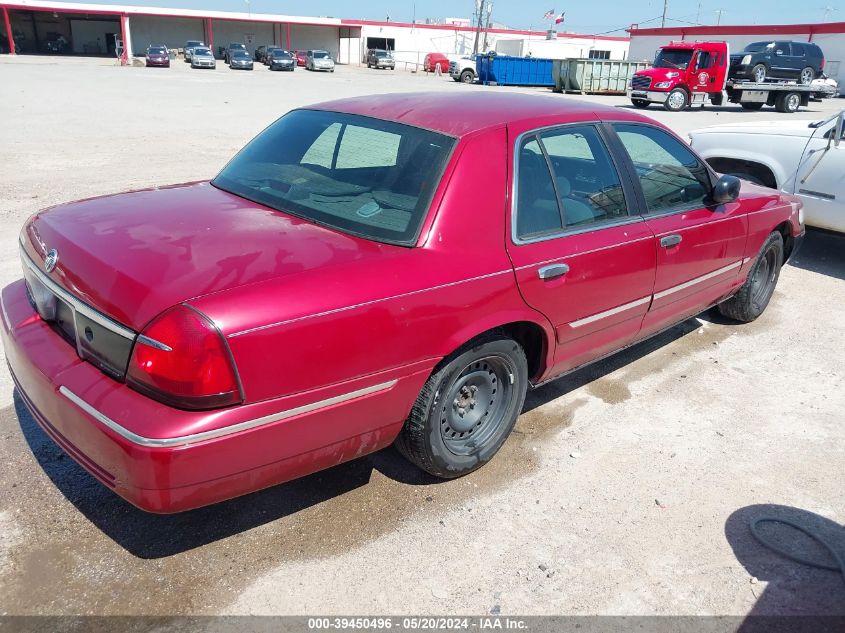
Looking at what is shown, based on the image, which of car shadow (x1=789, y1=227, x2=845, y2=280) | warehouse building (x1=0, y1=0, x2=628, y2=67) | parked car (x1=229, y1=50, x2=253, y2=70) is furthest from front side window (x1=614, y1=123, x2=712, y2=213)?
warehouse building (x1=0, y1=0, x2=628, y2=67)

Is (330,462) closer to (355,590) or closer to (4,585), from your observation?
(355,590)

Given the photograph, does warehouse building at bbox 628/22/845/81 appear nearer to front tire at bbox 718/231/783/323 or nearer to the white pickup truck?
the white pickup truck

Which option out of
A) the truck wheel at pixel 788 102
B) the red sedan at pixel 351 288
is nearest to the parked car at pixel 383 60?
the truck wheel at pixel 788 102

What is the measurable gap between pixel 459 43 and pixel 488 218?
71.8 m

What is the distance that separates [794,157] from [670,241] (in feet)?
12.4

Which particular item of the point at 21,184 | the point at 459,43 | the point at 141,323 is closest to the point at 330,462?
the point at 141,323

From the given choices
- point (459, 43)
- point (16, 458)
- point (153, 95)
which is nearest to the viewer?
point (16, 458)

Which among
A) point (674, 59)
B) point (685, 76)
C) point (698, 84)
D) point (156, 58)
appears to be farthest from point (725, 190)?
point (156, 58)

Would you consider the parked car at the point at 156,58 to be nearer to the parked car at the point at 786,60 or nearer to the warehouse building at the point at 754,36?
the parked car at the point at 786,60

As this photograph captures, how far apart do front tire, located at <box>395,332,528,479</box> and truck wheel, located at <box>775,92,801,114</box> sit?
28.5 metres

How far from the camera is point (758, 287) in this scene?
211 inches

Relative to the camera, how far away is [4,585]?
2.55 metres

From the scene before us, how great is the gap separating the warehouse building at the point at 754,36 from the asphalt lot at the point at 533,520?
48946 millimetres

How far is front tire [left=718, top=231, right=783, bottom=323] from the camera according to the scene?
5.17 meters
